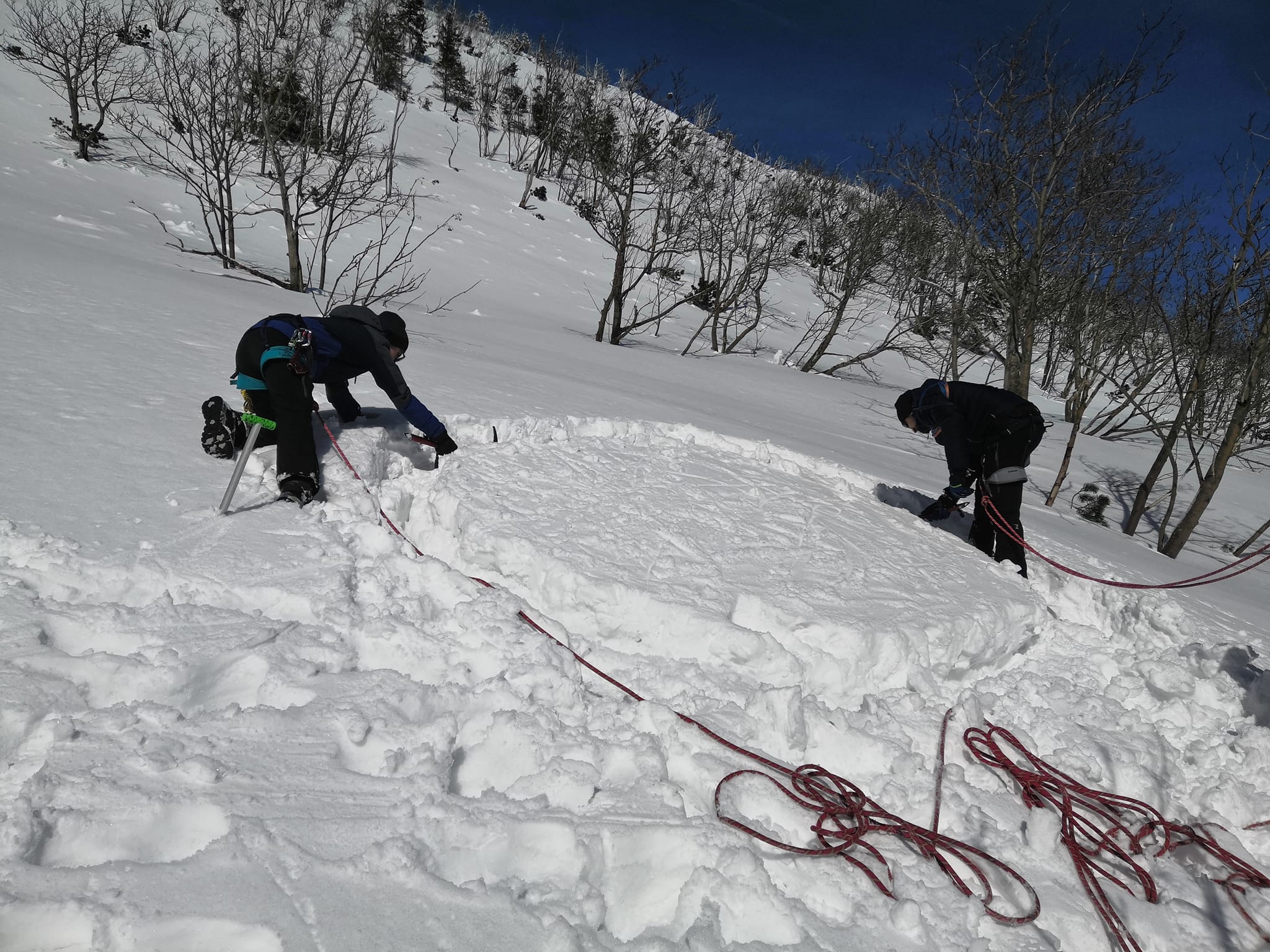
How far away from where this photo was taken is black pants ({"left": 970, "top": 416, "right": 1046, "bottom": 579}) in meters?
Answer: 4.23

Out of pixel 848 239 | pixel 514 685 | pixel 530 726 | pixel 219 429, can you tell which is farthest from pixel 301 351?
pixel 848 239

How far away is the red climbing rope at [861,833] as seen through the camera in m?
1.85

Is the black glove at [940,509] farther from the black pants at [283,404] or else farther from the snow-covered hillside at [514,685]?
the black pants at [283,404]

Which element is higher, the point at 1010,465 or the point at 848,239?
the point at 848,239

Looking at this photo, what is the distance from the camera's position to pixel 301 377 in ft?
11.0

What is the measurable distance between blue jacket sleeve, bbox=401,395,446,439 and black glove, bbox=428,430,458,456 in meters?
0.01

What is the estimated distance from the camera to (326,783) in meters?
1.68

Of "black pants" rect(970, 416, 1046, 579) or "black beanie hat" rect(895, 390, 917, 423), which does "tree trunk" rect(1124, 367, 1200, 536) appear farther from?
"black beanie hat" rect(895, 390, 917, 423)

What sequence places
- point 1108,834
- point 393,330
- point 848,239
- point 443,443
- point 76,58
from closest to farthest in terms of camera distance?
point 1108,834
point 393,330
point 443,443
point 76,58
point 848,239

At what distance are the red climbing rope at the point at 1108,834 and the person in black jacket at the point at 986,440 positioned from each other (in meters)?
2.07

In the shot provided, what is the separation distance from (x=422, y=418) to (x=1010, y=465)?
3926 millimetres

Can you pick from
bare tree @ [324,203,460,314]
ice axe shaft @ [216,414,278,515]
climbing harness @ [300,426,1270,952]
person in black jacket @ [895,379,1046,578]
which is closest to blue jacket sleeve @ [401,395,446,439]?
ice axe shaft @ [216,414,278,515]

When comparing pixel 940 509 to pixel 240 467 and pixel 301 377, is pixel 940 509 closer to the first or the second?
pixel 301 377

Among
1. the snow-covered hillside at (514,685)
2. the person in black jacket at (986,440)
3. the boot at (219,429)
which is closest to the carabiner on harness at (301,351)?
the boot at (219,429)
